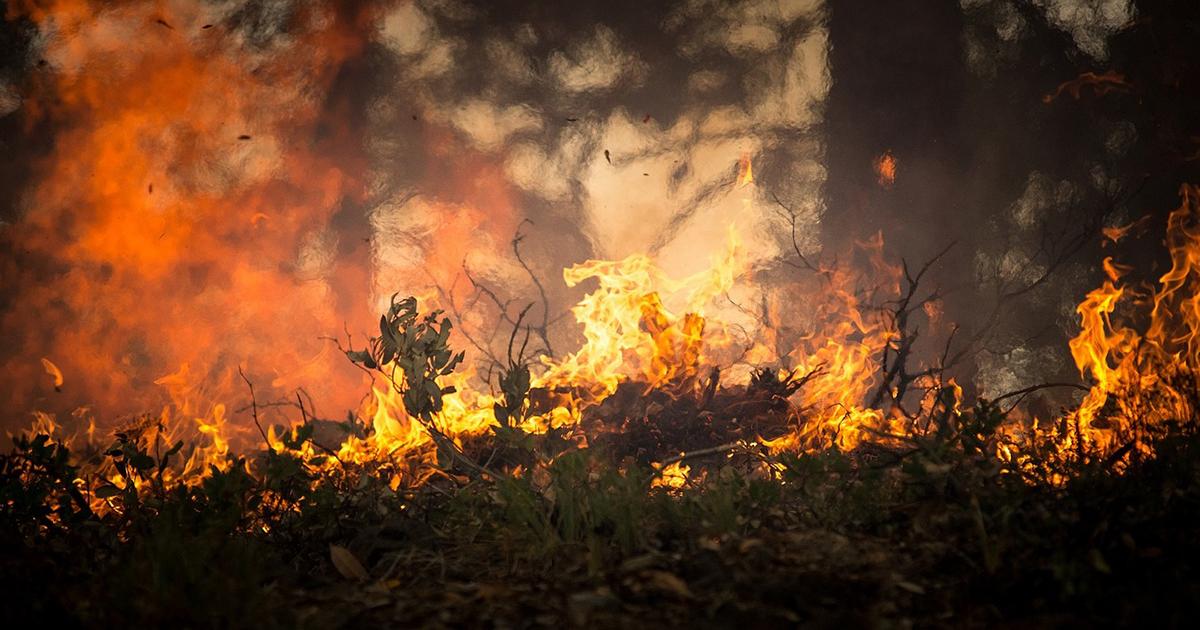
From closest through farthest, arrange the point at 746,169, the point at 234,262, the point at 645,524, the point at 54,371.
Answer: the point at 645,524 < the point at 54,371 < the point at 234,262 < the point at 746,169

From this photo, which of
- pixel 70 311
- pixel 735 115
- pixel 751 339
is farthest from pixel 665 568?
pixel 70 311

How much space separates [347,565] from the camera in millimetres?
2721

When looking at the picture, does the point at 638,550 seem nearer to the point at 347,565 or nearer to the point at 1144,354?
the point at 347,565

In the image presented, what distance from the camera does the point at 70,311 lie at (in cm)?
827

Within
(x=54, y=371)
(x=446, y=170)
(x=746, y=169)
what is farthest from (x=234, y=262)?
(x=746, y=169)

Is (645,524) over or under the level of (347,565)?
over

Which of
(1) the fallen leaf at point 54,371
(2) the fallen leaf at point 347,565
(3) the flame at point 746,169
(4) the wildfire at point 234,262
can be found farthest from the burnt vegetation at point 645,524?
(3) the flame at point 746,169

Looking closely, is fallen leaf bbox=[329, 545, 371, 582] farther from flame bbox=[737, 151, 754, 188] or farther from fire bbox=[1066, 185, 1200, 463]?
flame bbox=[737, 151, 754, 188]

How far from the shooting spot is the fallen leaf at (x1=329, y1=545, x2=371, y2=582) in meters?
2.70

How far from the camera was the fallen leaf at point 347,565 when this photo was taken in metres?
2.70

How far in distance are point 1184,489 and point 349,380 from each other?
26.8 ft

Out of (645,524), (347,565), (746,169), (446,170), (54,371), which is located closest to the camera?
(347,565)

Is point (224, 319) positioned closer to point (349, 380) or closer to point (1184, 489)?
point (349, 380)

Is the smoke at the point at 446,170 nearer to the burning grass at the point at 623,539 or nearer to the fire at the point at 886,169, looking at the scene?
the fire at the point at 886,169
